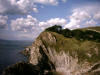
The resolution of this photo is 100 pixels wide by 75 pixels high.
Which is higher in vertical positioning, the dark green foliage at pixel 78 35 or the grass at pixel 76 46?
the dark green foliage at pixel 78 35

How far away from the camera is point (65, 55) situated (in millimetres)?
52906

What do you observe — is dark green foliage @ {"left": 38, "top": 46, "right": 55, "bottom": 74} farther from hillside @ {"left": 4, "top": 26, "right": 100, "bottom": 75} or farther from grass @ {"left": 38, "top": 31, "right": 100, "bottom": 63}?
grass @ {"left": 38, "top": 31, "right": 100, "bottom": 63}

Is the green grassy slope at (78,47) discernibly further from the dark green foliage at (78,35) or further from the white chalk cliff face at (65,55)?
the dark green foliage at (78,35)

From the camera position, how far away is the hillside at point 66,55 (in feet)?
156

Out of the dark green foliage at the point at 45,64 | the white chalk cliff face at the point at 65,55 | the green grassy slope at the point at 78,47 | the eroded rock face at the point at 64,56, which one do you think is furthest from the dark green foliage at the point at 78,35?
the dark green foliage at the point at 45,64

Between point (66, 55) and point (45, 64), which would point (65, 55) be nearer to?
point (66, 55)

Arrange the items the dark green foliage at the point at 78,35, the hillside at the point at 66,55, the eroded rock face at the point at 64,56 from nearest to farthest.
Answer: the eroded rock face at the point at 64,56 → the hillside at the point at 66,55 → the dark green foliage at the point at 78,35

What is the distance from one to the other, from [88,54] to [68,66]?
1138 cm

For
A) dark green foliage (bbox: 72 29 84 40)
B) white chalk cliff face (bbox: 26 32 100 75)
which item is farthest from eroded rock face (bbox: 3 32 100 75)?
dark green foliage (bbox: 72 29 84 40)

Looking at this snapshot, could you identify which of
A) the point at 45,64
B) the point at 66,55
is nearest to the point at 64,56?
the point at 66,55

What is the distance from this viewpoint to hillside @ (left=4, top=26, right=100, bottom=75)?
47562 millimetres

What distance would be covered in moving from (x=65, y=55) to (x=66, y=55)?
1.73 ft

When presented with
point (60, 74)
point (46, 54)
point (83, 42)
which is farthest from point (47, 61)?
point (83, 42)

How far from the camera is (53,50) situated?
57.0 meters
